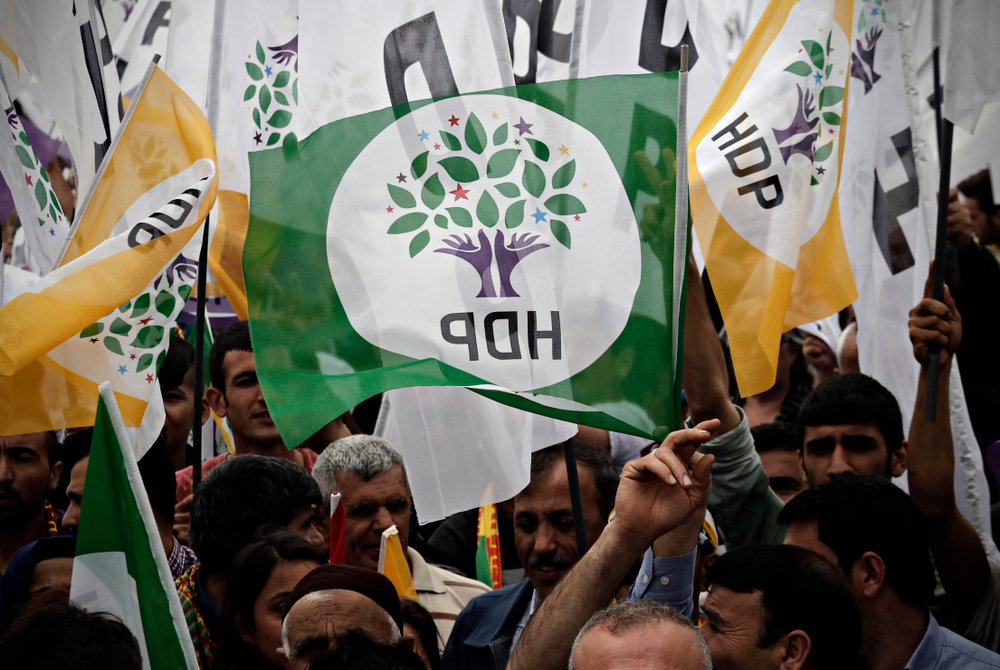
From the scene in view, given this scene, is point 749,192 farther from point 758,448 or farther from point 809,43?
point 758,448

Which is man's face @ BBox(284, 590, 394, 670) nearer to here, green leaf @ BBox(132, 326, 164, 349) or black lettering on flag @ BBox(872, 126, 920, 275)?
green leaf @ BBox(132, 326, 164, 349)

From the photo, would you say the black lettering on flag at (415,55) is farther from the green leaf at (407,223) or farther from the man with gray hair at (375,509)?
the man with gray hair at (375,509)

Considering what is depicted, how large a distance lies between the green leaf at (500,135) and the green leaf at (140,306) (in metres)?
1.44

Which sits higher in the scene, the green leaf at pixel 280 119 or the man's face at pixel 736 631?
the green leaf at pixel 280 119

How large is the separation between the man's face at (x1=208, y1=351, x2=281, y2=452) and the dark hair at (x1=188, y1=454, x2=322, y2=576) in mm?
959

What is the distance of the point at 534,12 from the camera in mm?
5082

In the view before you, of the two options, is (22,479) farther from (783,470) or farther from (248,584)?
(783,470)

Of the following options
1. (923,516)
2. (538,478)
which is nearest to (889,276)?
(923,516)

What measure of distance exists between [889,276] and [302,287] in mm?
2518

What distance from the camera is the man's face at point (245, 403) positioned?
4949mm

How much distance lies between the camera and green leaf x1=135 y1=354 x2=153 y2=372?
377 cm

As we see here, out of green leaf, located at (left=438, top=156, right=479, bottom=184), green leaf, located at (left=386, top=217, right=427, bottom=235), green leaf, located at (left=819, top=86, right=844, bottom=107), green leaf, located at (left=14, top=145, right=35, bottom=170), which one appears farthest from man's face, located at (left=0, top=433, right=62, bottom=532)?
green leaf, located at (left=819, top=86, right=844, bottom=107)

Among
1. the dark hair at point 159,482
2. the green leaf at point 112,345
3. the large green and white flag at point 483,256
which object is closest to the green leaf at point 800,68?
the large green and white flag at point 483,256

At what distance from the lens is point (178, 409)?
5156 millimetres
